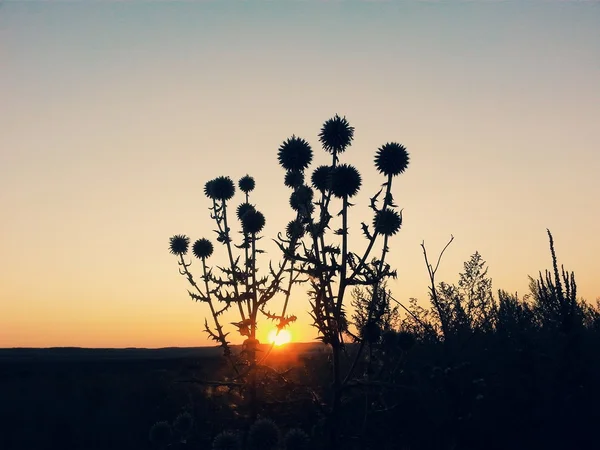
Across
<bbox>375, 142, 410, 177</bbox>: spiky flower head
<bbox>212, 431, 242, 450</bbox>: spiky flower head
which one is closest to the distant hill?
<bbox>375, 142, 410, 177</bbox>: spiky flower head

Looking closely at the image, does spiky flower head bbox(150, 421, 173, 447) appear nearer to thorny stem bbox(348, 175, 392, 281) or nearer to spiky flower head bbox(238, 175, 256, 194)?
thorny stem bbox(348, 175, 392, 281)

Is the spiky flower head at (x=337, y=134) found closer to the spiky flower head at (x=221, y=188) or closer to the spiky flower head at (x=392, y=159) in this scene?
the spiky flower head at (x=392, y=159)

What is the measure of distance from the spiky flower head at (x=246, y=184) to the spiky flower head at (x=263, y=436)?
696cm

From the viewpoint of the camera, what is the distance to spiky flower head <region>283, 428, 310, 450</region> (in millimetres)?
6984

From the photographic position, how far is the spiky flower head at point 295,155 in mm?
10453

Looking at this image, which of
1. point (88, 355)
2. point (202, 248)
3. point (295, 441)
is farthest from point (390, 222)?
point (88, 355)

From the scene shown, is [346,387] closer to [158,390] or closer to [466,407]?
[466,407]

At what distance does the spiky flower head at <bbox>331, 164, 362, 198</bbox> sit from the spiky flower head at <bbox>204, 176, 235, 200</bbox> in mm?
3888

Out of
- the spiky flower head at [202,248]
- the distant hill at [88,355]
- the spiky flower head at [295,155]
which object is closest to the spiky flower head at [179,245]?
the spiky flower head at [202,248]

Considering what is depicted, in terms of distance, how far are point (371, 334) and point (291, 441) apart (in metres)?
1.87

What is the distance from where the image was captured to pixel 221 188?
13.0m

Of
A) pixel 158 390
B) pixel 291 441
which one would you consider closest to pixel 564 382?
pixel 291 441

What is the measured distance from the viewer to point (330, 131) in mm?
9711

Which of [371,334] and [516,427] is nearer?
[516,427]
